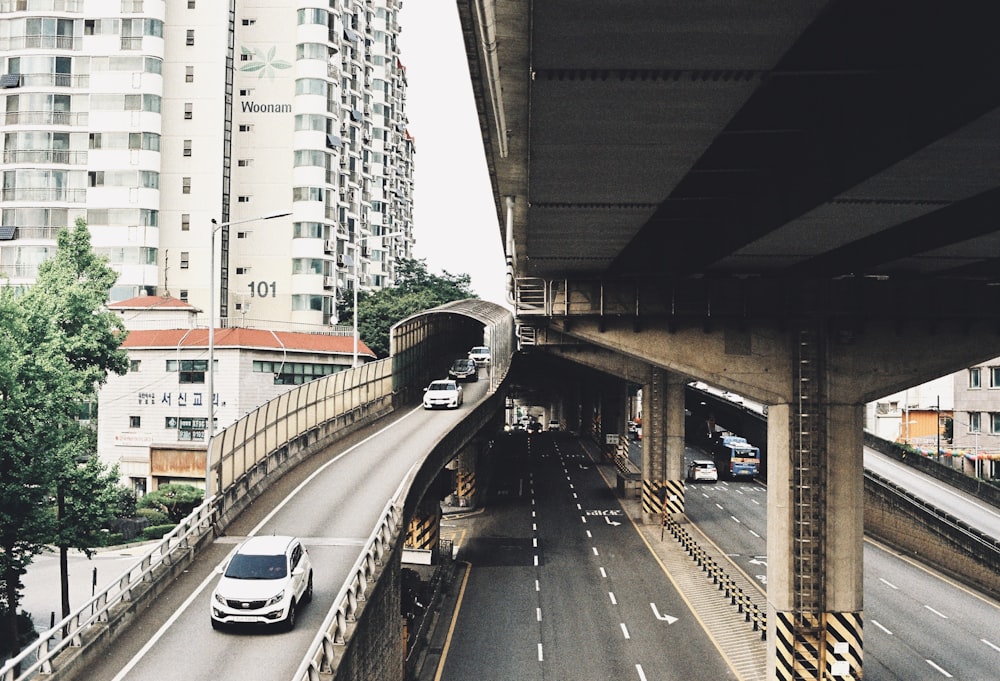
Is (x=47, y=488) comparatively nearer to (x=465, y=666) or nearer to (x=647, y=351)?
(x=465, y=666)

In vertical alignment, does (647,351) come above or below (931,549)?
above

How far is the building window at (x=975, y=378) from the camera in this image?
71125 mm

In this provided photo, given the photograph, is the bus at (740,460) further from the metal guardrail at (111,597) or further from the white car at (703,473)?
the metal guardrail at (111,597)

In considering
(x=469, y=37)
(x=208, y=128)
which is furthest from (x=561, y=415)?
(x=469, y=37)

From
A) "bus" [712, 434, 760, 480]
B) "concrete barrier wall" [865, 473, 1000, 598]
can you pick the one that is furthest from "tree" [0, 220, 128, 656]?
"bus" [712, 434, 760, 480]

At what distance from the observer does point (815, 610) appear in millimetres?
28250

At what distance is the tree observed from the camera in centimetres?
3016

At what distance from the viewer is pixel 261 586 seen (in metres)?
21.1

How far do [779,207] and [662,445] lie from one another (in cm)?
4309

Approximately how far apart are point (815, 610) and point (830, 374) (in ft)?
23.4

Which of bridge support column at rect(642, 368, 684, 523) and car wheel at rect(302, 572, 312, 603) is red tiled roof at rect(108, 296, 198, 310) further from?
car wheel at rect(302, 572, 312, 603)

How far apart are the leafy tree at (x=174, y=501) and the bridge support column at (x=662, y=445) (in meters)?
27.7

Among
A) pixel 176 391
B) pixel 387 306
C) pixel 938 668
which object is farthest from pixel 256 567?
pixel 387 306

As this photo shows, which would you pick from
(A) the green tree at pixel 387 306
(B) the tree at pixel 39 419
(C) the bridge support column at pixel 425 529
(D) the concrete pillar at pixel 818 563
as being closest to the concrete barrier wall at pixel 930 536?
(D) the concrete pillar at pixel 818 563
